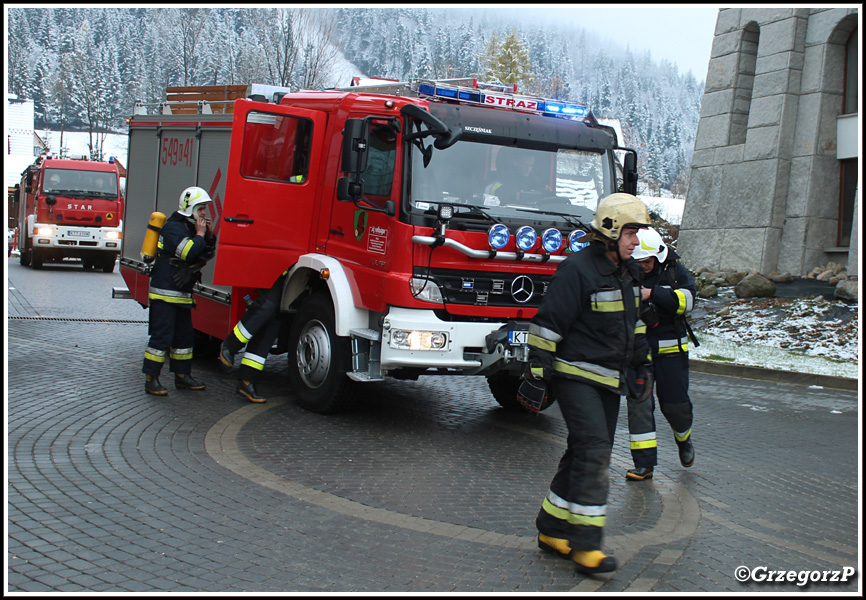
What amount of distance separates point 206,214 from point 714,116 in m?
15.3

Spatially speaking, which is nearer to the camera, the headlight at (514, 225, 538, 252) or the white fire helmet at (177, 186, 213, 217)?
the headlight at (514, 225, 538, 252)

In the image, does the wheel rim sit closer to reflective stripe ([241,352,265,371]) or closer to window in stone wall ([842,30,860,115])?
reflective stripe ([241,352,265,371])

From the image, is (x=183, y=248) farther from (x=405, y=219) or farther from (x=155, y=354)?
(x=405, y=219)

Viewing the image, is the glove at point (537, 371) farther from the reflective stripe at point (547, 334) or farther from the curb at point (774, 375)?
the curb at point (774, 375)

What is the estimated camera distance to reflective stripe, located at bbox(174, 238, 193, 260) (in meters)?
8.31

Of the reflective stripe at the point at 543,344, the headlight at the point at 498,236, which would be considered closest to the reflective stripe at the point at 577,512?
the reflective stripe at the point at 543,344

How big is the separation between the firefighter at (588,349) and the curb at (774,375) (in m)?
7.87

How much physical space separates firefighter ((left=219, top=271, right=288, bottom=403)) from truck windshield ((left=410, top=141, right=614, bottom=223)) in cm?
195

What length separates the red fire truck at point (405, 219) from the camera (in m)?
7.05

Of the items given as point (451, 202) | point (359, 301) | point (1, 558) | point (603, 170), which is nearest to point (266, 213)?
point (359, 301)

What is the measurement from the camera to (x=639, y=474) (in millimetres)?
6430

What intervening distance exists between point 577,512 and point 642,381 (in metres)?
1.07

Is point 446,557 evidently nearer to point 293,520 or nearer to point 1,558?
point 293,520

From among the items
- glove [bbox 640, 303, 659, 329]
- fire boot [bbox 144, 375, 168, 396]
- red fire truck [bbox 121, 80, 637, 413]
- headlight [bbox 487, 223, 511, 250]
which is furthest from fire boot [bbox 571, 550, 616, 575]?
fire boot [bbox 144, 375, 168, 396]
